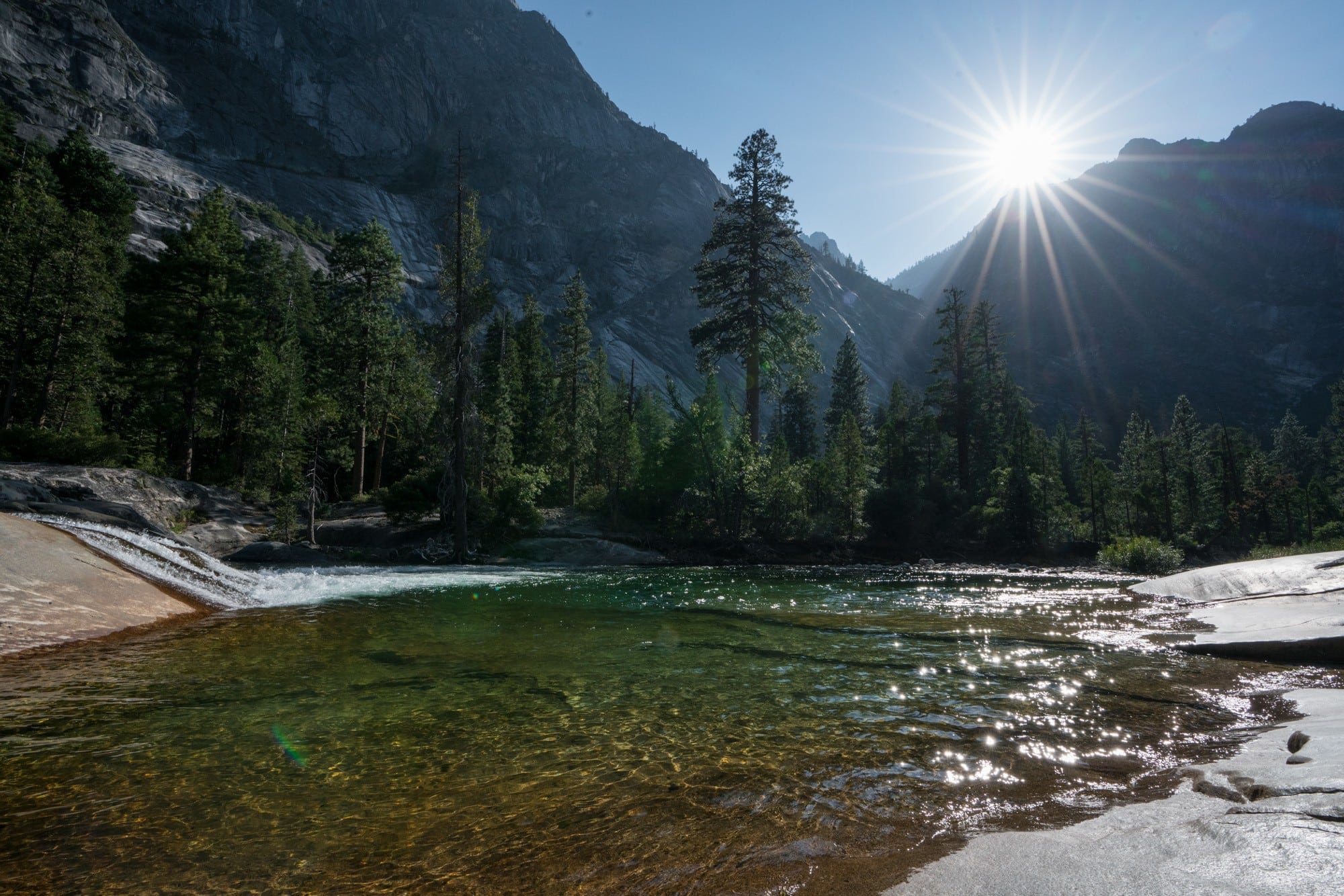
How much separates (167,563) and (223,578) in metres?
1.22

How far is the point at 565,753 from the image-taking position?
15.3 feet

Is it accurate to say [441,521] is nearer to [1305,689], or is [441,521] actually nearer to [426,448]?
[426,448]

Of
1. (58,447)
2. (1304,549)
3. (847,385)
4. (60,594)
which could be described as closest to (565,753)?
(60,594)

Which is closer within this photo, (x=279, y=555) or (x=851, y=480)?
(x=279, y=555)

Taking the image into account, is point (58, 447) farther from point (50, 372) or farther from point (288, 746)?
point (288, 746)

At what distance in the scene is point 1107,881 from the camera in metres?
2.53

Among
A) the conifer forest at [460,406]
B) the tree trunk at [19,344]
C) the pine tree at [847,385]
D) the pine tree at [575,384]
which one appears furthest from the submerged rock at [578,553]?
the pine tree at [847,385]

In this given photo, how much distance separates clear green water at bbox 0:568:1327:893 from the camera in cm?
311

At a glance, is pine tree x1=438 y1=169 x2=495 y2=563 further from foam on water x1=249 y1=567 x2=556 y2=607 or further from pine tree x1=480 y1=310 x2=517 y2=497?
foam on water x1=249 y1=567 x2=556 y2=607

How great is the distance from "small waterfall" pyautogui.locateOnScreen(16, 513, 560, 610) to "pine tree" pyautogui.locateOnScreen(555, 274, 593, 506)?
25.5m

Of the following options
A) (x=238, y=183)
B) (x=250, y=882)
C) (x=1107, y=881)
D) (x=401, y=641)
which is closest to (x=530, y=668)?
(x=401, y=641)

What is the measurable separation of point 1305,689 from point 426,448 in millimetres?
38264

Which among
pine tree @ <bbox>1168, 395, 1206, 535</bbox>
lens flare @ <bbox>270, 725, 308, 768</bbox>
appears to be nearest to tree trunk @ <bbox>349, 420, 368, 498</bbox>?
lens flare @ <bbox>270, 725, 308, 768</bbox>

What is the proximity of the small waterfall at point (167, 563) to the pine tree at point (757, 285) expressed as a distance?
22287mm
